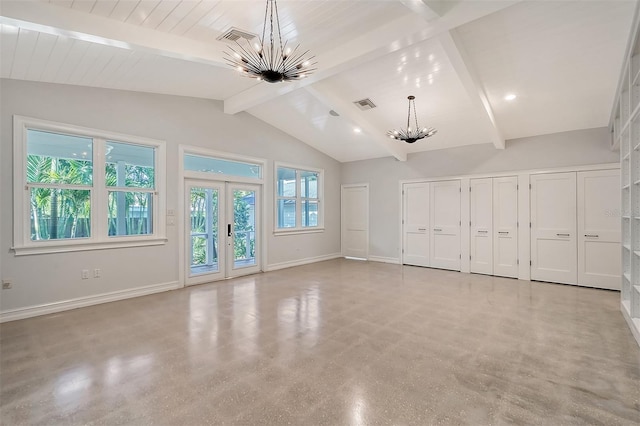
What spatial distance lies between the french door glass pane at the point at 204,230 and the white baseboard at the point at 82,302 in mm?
603

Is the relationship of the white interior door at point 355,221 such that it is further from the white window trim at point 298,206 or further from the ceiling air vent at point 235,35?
the ceiling air vent at point 235,35

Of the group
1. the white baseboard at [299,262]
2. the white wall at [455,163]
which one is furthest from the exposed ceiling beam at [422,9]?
the white baseboard at [299,262]

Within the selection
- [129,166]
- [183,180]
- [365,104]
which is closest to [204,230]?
[183,180]

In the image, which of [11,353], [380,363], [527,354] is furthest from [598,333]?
[11,353]

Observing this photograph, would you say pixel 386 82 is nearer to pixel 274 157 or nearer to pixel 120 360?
pixel 274 157

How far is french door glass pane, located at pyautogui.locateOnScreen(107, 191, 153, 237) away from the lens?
4703mm

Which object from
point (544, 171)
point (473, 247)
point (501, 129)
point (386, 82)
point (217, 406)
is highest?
point (386, 82)

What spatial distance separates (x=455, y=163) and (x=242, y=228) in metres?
4.91

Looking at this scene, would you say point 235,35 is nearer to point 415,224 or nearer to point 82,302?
point 82,302

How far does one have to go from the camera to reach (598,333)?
338 cm

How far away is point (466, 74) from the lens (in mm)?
4055

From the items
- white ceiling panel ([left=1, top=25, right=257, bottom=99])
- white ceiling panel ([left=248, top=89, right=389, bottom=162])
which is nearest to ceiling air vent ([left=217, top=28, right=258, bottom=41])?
white ceiling panel ([left=1, top=25, right=257, bottom=99])

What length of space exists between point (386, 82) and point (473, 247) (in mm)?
4033

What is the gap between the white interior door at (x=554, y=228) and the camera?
5598mm
